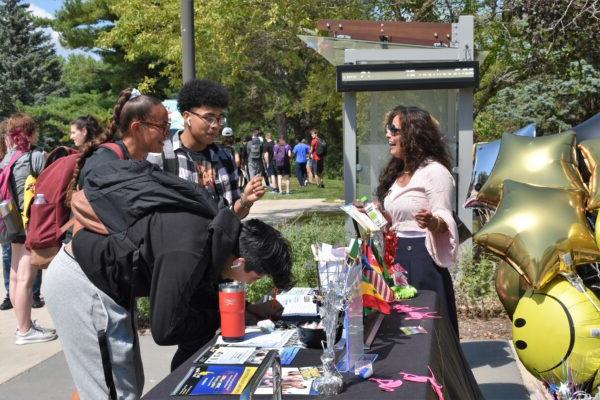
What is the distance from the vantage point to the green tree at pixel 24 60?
42062 mm

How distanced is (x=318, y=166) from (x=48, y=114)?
48.5 feet

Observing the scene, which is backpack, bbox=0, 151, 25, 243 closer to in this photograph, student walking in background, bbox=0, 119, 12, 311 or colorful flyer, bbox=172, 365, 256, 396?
student walking in background, bbox=0, 119, 12, 311

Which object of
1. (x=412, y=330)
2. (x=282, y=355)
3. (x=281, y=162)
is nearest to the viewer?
(x=282, y=355)

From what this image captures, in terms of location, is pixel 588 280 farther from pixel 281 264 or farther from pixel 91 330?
pixel 91 330

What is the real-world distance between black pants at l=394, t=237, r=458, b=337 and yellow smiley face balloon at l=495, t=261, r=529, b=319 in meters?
0.55

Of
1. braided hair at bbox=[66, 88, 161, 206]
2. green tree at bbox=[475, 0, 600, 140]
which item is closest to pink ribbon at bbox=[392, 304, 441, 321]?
braided hair at bbox=[66, 88, 161, 206]

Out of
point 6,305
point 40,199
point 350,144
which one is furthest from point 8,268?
point 350,144

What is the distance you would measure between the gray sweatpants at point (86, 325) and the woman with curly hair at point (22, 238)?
10.9 ft

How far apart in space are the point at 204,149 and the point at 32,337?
3016 mm

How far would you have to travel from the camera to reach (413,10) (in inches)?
465

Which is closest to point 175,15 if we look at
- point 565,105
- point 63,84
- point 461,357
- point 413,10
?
point 413,10

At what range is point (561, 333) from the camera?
12.3ft

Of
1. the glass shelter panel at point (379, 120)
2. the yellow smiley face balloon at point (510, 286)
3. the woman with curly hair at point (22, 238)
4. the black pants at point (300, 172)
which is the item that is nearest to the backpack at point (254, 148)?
the black pants at point (300, 172)

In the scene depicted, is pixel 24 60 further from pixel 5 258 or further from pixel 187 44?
pixel 187 44
